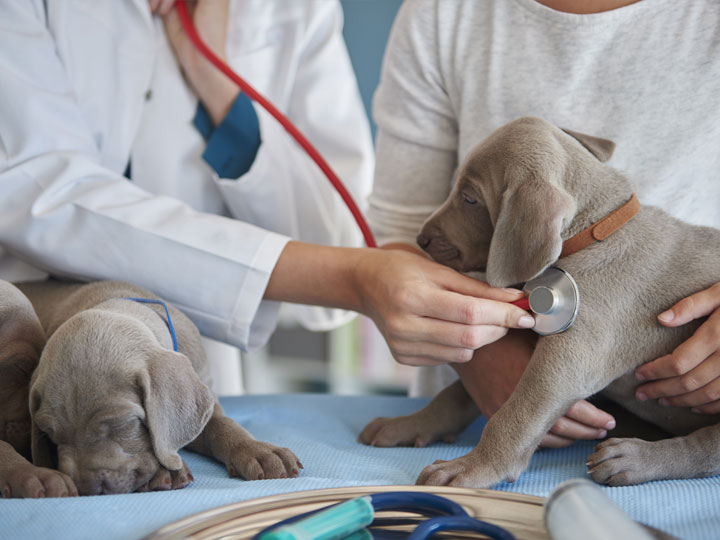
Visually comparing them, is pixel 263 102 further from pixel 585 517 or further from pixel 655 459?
pixel 585 517

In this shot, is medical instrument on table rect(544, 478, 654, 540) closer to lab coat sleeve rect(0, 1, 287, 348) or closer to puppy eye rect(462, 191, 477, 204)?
puppy eye rect(462, 191, 477, 204)

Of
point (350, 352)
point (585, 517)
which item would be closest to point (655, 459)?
point (585, 517)

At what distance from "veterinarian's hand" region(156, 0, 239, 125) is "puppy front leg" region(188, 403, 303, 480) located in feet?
3.20

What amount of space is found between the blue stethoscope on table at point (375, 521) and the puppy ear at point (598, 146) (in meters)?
0.83

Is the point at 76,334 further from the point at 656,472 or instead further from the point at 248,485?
the point at 656,472

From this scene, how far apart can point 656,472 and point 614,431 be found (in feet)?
0.79

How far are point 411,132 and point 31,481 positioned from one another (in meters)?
1.16

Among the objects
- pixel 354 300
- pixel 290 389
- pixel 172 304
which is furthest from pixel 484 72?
pixel 290 389

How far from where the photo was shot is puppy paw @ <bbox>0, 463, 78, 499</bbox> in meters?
0.94

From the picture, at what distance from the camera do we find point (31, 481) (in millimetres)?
952

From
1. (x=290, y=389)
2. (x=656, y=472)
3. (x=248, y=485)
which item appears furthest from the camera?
(x=290, y=389)

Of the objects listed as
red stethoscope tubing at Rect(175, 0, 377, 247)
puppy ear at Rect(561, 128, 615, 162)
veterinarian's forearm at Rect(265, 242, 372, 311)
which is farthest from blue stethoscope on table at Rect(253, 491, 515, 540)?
red stethoscope tubing at Rect(175, 0, 377, 247)

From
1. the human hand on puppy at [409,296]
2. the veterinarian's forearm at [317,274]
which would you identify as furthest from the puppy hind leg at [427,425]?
the veterinarian's forearm at [317,274]

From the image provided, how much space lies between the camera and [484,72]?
1.59 meters
